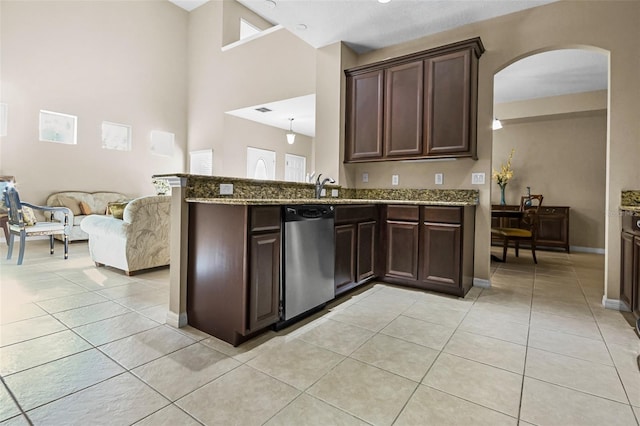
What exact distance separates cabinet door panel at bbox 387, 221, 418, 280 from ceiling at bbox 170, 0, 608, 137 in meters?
2.16

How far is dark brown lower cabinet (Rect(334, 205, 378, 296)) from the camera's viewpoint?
282cm

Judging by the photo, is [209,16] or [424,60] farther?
[209,16]

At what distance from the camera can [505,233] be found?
14.9ft

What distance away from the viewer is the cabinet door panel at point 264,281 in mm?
1960

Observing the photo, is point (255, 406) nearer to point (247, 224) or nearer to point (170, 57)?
point (247, 224)

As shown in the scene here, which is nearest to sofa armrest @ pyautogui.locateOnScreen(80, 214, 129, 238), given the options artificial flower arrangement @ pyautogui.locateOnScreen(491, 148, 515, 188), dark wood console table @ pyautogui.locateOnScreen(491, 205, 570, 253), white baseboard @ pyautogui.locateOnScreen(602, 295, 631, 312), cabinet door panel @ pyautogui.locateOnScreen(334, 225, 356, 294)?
cabinet door panel @ pyautogui.locateOnScreen(334, 225, 356, 294)

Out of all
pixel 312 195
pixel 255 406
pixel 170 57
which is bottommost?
pixel 255 406

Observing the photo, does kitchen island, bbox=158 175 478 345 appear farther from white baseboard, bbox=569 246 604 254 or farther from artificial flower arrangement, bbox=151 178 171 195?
artificial flower arrangement, bbox=151 178 171 195

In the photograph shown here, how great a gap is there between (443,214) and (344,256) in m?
1.03

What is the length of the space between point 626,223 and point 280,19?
3751mm

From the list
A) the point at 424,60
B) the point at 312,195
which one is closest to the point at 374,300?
the point at 312,195

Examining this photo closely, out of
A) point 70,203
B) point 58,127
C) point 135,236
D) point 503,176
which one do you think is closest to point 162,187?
point 70,203

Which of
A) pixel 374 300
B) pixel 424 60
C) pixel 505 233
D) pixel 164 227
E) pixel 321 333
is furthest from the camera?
pixel 505 233

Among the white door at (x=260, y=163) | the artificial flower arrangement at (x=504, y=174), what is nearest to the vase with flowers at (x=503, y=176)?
the artificial flower arrangement at (x=504, y=174)
